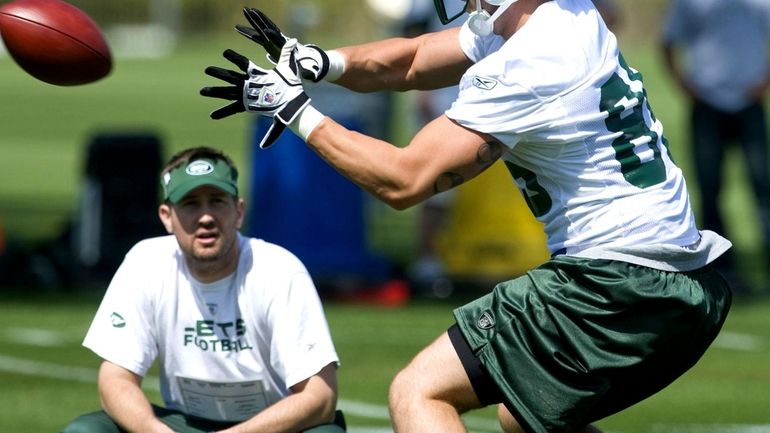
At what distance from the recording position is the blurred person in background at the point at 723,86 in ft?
38.5

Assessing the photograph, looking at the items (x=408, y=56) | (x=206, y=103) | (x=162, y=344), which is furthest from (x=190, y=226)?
(x=206, y=103)

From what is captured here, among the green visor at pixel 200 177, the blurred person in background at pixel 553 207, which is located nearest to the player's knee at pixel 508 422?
the blurred person in background at pixel 553 207

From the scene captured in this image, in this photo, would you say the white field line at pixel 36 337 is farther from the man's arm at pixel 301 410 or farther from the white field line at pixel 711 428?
the man's arm at pixel 301 410

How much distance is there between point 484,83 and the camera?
492 cm

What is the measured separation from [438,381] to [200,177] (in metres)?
1.62

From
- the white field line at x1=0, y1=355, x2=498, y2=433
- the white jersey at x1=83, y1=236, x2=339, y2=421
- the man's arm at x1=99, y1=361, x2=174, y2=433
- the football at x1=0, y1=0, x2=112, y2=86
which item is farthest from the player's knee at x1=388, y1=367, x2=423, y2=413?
the white field line at x1=0, y1=355, x2=498, y2=433

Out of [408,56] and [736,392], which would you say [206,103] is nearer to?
[736,392]

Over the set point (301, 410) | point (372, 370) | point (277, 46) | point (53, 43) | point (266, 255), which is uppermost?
point (53, 43)

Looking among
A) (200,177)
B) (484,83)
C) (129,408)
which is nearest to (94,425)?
(129,408)

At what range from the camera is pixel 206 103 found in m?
31.6

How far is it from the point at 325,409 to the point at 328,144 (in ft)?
4.42

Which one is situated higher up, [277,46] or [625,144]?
[277,46]

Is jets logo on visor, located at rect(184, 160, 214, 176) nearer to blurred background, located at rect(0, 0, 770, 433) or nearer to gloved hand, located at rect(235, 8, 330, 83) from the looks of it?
gloved hand, located at rect(235, 8, 330, 83)

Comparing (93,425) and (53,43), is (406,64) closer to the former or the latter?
(53,43)
